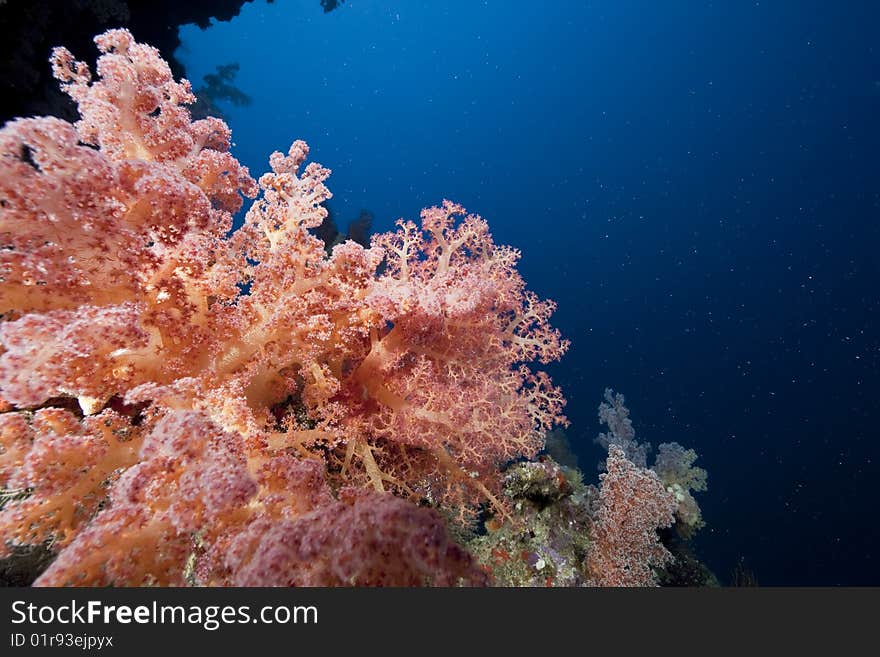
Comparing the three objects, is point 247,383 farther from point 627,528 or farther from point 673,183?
point 673,183

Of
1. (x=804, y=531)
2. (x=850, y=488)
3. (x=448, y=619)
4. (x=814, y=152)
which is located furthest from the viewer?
(x=814, y=152)

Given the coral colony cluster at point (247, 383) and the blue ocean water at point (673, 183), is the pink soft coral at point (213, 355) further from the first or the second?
the blue ocean water at point (673, 183)

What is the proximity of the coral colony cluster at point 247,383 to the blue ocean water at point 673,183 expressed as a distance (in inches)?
845

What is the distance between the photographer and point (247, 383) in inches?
119

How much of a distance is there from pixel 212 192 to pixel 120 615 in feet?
9.93

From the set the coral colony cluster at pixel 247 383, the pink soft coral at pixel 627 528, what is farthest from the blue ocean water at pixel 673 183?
the coral colony cluster at pixel 247 383

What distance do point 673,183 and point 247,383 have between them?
113m

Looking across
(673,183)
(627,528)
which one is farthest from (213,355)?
(673,183)

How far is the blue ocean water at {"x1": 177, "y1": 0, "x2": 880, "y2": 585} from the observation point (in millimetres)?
51250

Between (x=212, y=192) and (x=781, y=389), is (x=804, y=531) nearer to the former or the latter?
(x=781, y=389)

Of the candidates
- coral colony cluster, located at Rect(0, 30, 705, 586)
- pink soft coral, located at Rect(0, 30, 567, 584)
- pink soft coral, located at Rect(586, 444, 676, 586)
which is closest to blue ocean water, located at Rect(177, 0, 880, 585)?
pink soft coral, located at Rect(586, 444, 676, 586)

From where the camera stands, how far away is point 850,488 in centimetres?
4438

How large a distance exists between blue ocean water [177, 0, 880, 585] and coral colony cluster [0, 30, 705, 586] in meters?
21.5

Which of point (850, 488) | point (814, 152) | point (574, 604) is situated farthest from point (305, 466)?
point (814, 152)
